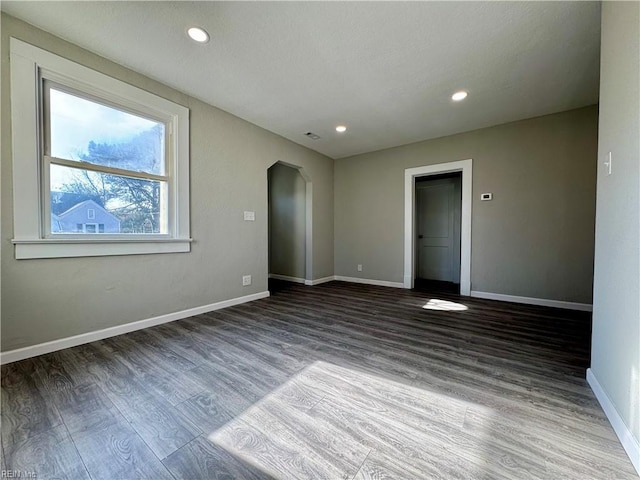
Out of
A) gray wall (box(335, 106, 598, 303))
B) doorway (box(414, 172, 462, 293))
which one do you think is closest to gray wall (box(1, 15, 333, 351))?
gray wall (box(335, 106, 598, 303))

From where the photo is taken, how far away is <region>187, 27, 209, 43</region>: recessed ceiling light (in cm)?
190

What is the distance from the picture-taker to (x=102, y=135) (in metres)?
2.28

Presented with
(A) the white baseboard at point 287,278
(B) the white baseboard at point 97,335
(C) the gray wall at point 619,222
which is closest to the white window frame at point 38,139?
(B) the white baseboard at point 97,335

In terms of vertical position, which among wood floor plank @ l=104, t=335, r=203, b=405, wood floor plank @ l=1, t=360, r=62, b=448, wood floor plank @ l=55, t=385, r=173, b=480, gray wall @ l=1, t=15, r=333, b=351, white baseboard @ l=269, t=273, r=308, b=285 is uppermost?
gray wall @ l=1, t=15, r=333, b=351

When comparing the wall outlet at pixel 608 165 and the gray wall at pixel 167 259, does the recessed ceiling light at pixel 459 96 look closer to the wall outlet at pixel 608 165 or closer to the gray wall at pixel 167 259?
the wall outlet at pixel 608 165

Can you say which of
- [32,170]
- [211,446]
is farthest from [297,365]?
[32,170]

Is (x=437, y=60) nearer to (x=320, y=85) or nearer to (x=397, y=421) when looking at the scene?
(x=320, y=85)

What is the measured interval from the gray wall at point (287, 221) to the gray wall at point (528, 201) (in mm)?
1760

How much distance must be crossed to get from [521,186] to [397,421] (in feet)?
12.0

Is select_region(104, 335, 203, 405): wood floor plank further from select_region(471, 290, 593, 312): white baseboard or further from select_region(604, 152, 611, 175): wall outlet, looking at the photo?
select_region(471, 290, 593, 312): white baseboard

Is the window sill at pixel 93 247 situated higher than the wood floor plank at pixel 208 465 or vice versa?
the window sill at pixel 93 247

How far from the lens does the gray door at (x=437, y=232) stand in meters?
5.01

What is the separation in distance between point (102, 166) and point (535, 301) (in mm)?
5290

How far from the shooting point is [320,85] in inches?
103
